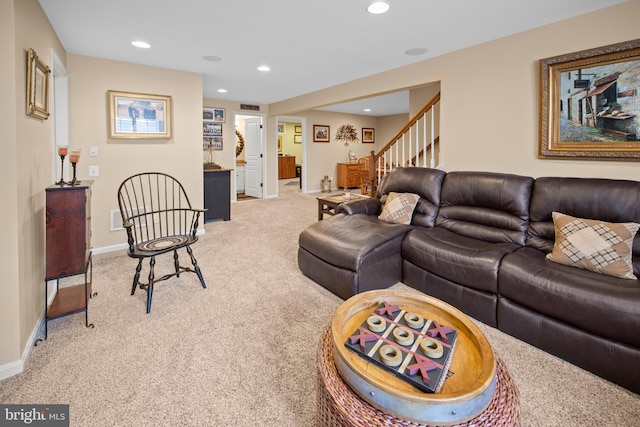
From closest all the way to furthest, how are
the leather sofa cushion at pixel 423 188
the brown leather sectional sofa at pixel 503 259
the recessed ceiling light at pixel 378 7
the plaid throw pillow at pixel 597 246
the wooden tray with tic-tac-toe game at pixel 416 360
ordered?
the wooden tray with tic-tac-toe game at pixel 416 360 < the brown leather sectional sofa at pixel 503 259 < the plaid throw pillow at pixel 597 246 < the recessed ceiling light at pixel 378 7 < the leather sofa cushion at pixel 423 188

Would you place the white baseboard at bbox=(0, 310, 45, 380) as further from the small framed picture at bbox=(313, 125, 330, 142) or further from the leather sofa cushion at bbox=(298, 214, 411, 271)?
the small framed picture at bbox=(313, 125, 330, 142)

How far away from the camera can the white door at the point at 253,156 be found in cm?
805

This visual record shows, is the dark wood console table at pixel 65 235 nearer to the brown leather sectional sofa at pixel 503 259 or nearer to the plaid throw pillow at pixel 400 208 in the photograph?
the brown leather sectional sofa at pixel 503 259

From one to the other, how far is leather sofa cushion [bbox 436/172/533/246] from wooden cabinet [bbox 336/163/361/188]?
6331mm

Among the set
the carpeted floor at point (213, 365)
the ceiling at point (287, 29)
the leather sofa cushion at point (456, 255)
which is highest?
the ceiling at point (287, 29)

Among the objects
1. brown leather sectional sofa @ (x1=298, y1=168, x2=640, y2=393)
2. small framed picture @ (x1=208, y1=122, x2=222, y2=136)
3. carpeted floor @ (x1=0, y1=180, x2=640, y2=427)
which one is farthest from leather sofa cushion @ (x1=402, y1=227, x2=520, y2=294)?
small framed picture @ (x1=208, y1=122, x2=222, y2=136)

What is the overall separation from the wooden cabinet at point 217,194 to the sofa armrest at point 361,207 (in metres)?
2.79

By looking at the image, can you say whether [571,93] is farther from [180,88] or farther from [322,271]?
[180,88]

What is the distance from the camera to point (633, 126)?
2500 millimetres

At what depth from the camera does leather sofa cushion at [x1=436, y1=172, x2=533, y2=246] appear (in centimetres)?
269

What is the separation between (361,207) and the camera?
141 inches

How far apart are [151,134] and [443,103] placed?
3.64 metres

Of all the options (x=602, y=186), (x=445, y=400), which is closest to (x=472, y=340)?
(x=445, y=400)

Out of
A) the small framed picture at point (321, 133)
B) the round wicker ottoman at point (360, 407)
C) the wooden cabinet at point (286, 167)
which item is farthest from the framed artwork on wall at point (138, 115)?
the wooden cabinet at point (286, 167)
